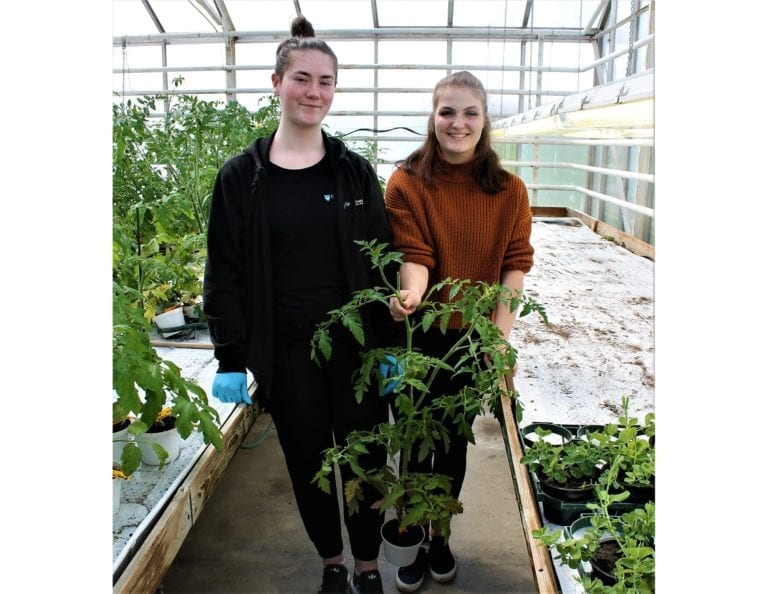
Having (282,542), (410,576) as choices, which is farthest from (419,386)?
(282,542)

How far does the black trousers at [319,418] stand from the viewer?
1.58 meters

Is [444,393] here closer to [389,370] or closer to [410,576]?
[389,370]

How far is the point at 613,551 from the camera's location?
4.00ft

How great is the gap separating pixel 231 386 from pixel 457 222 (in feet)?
2.47

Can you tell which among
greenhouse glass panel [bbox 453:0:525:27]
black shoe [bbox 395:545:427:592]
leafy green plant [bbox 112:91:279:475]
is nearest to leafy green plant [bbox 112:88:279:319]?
leafy green plant [bbox 112:91:279:475]

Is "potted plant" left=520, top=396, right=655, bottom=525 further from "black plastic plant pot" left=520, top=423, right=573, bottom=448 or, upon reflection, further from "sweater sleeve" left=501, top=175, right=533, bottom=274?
"sweater sleeve" left=501, top=175, right=533, bottom=274

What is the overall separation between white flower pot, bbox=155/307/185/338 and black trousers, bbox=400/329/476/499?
138 cm

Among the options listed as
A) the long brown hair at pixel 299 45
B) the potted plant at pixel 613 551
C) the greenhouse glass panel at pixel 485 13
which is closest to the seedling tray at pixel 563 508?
the potted plant at pixel 613 551

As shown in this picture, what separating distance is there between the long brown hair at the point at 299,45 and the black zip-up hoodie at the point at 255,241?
18cm

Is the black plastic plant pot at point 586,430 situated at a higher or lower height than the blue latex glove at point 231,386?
lower

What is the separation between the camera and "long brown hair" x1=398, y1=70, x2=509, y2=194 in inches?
63.1

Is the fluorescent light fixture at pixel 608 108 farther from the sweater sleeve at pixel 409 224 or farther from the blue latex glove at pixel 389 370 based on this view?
the blue latex glove at pixel 389 370
